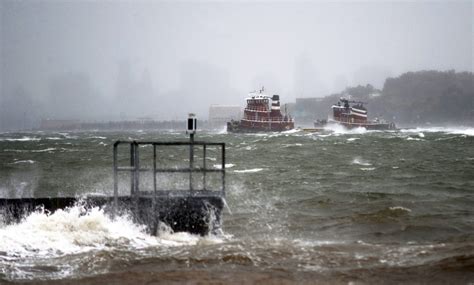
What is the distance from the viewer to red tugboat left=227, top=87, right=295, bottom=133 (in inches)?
4203

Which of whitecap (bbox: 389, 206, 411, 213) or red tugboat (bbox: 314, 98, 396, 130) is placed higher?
red tugboat (bbox: 314, 98, 396, 130)

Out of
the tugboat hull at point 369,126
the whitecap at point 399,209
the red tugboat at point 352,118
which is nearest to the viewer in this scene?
the whitecap at point 399,209

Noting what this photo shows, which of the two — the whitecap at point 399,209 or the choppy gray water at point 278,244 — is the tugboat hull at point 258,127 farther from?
the whitecap at point 399,209

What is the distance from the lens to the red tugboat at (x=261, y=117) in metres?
107

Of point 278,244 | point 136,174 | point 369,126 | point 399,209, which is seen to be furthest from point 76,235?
point 369,126

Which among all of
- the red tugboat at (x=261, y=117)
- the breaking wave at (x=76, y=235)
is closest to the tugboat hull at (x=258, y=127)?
the red tugboat at (x=261, y=117)

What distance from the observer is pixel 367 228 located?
1206 cm

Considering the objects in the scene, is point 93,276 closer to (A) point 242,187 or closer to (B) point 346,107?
(A) point 242,187

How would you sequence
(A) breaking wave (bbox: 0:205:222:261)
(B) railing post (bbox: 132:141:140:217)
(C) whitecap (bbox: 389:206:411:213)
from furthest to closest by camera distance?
(C) whitecap (bbox: 389:206:411:213) → (B) railing post (bbox: 132:141:140:217) → (A) breaking wave (bbox: 0:205:222:261)

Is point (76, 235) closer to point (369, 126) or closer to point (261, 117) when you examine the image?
point (261, 117)

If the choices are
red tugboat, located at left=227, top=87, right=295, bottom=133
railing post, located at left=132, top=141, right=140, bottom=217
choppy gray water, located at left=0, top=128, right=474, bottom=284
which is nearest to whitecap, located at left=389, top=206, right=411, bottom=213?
choppy gray water, located at left=0, top=128, right=474, bottom=284

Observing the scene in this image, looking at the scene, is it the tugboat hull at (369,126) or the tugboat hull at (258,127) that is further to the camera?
the tugboat hull at (369,126)

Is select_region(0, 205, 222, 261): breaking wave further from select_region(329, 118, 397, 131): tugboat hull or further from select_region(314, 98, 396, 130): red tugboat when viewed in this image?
select_region(314, 98, 396, 130): red tugboat

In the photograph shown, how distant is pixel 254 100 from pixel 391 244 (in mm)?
97607
